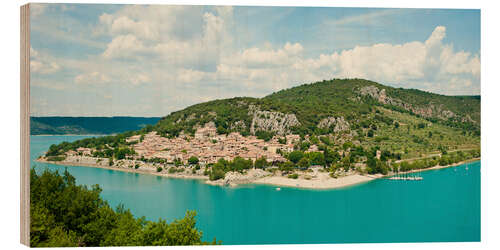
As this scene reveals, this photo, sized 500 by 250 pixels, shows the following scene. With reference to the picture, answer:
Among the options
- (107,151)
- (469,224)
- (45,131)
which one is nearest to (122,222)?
(45,131)

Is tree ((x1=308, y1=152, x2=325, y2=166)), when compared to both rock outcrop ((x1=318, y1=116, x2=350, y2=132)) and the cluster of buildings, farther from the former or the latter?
rock outcrop ((x1=318, y1=116, x2=350, y2=132))

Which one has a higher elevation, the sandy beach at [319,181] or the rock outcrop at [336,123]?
the rock outcrop at [336,123]

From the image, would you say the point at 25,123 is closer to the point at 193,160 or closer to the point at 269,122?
the point at 193,160

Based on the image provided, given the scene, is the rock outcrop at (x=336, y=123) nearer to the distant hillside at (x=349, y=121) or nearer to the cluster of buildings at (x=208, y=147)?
the distant hillside at (x=349, y=121)

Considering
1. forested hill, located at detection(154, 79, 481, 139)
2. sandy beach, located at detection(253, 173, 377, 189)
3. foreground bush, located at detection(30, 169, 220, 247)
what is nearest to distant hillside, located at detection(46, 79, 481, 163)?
forested hill, located at detection(154, 79, 481, 139)

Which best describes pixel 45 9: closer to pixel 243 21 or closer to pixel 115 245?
pixel 243 21

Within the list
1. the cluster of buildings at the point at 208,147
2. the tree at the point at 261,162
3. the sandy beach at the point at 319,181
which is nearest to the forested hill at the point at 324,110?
the cluster of buildings at the point at 208,147
